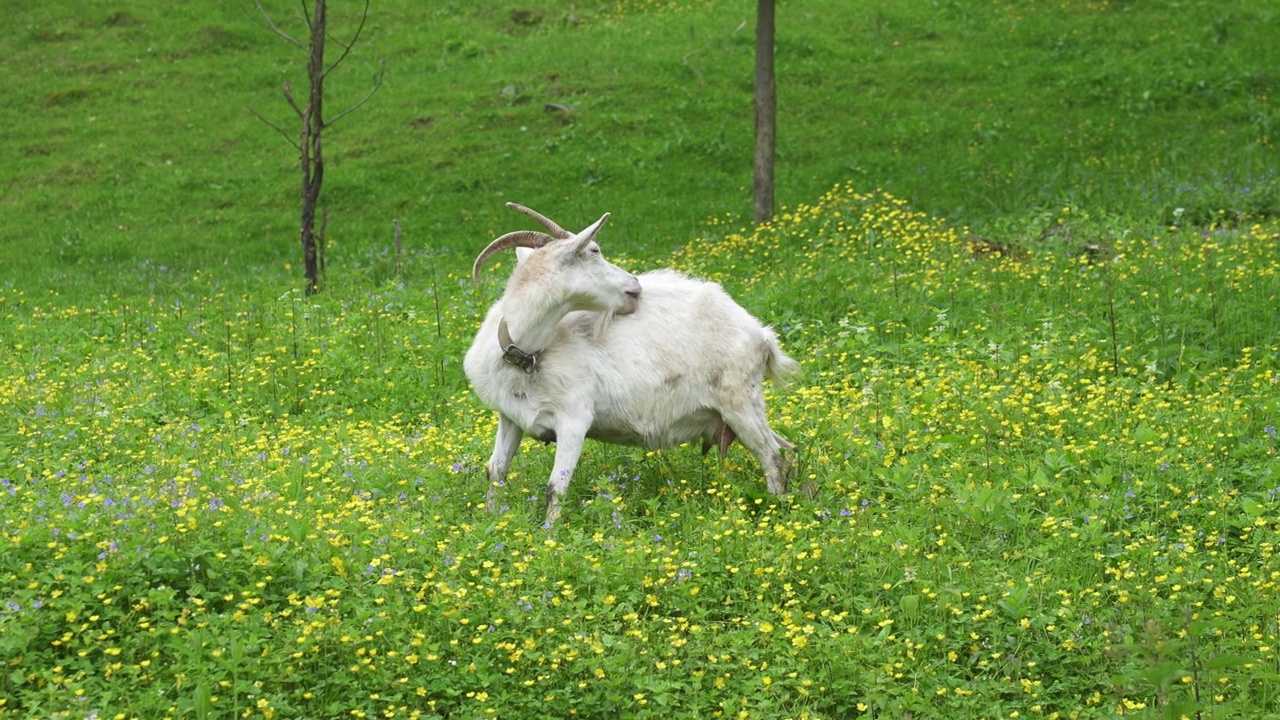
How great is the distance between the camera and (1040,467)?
8469 mm

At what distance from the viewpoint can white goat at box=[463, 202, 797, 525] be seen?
791cm

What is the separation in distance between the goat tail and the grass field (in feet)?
1.76

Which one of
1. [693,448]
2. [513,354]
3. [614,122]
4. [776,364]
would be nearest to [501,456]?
[513,354]

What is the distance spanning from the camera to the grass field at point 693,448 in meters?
6.11

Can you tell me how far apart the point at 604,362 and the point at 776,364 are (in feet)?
4.24

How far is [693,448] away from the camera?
922cm

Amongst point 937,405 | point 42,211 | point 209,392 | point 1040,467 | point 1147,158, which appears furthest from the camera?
point 42,211

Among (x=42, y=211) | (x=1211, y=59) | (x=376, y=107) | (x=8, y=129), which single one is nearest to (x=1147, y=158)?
(x=1211, y=59)

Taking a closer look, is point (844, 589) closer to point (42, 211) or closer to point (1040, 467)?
point (1040, 467)

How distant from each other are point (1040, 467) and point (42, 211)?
1748cm

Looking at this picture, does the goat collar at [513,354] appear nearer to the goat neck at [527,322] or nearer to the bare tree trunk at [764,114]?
the goat neck at [527,322]

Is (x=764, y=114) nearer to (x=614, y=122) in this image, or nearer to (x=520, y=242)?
(x=614, y=122)

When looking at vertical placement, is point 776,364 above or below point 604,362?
below

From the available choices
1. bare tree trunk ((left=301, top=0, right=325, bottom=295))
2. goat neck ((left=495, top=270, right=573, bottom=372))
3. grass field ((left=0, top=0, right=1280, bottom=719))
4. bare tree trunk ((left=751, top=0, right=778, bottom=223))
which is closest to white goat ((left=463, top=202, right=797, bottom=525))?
goat neck ((left=495, top=270, right=573, bottom=372))
